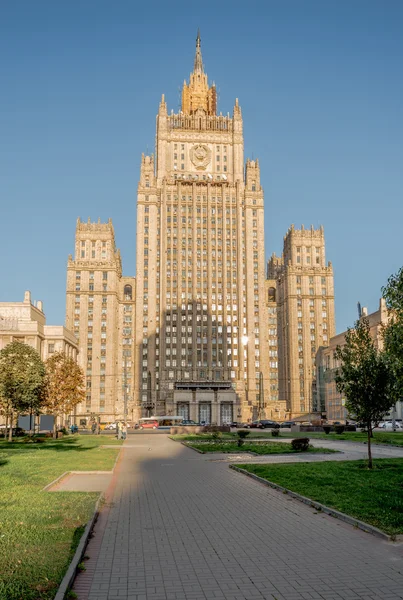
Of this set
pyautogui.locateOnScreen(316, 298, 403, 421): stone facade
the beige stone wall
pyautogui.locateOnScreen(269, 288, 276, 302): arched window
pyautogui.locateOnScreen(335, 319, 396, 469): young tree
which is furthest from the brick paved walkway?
pyautogui.locateOnScreen(269, 288, 276, 302): arched window

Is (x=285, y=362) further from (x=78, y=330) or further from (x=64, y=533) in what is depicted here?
(x=64, y=533)

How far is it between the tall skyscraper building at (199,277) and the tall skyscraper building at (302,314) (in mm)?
10017

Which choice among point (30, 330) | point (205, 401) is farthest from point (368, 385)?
point (205, 401)

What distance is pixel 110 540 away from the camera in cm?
1246

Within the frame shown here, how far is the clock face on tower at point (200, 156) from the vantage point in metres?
137

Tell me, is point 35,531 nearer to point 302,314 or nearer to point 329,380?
point 329,380

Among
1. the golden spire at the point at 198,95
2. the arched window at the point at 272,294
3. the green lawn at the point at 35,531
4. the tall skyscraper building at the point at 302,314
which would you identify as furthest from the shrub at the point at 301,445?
the golden spire at the point at 198,95

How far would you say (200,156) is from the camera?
138 meters

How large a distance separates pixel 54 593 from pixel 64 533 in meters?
3.89

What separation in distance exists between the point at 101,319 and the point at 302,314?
48475 millimetres

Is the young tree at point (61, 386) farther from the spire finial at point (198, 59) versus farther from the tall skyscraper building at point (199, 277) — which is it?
the spire finial at point (198, 59)

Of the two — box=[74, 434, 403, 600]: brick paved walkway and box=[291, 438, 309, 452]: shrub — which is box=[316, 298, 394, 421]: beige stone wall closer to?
box=[291, 438, 309, 452]: shrub

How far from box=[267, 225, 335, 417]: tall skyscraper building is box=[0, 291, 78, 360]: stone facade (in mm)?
55753

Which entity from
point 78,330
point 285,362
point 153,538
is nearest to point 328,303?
point 285,362
